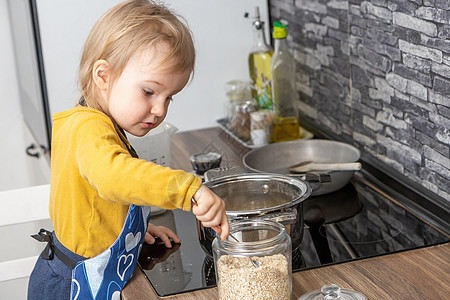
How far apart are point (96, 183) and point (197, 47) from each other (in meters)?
1.19

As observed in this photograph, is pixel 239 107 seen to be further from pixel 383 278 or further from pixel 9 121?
pixel 9 121

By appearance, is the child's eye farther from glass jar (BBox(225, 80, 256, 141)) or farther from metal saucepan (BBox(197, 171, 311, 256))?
glass jar (BBox(225, 80, 256, 141))

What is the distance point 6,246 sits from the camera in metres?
2.55

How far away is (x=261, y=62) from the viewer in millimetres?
1939

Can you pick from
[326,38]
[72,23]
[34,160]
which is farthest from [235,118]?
[34,160]

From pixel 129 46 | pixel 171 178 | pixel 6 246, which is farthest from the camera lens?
pixel 6 246

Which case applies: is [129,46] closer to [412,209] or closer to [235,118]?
[412,209]

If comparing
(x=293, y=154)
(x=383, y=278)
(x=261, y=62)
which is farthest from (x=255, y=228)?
(x=261, y=62)

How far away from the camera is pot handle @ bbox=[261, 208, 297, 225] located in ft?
3.61

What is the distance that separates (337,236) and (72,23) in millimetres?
1114

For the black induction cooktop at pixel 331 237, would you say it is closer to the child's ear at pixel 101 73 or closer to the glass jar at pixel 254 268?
the glass jar at pixel 254 268

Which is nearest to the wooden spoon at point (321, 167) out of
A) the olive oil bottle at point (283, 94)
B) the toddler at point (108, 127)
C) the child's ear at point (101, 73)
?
the olive oil bottle at point (283, 94)

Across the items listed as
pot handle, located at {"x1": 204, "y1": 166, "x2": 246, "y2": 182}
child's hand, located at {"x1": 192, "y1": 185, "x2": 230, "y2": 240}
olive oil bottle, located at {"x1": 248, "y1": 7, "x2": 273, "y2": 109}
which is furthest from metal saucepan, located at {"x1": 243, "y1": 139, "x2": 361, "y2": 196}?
child's hand, located at {"x1": 192, "y1": 185, "x2": 230, "y2": 240}

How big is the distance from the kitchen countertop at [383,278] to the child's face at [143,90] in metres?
0.30
